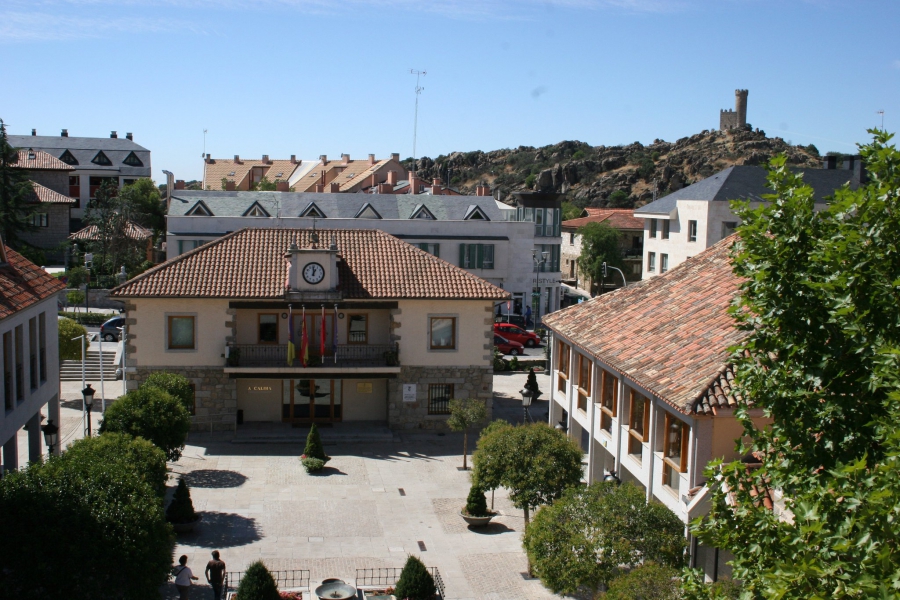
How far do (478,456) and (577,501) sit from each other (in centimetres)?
504

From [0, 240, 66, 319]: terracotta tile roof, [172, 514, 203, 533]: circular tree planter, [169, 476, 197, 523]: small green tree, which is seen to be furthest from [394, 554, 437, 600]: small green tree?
[0, 240, 66, 319]: terracotta tile roof

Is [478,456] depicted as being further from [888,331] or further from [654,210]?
[654,210]

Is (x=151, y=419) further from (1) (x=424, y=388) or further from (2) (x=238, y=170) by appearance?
(2) (x=238, y=170)

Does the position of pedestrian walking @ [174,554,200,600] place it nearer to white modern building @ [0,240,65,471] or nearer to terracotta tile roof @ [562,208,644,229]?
white modern building @ [0,240,65,471]

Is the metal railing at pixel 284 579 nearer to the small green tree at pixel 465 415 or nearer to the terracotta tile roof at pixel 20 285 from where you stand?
the terracotta tile roof at pixel 20 285

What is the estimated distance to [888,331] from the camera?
10109 mm

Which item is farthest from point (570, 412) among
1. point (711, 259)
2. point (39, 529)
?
point (39, 529)

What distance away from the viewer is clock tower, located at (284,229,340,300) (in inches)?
1300

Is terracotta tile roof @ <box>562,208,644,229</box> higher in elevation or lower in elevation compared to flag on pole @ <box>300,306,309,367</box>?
higher

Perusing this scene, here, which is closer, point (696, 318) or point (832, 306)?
point (832, 306)

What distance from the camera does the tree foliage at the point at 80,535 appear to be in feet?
47.1

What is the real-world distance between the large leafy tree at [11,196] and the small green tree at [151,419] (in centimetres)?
4490

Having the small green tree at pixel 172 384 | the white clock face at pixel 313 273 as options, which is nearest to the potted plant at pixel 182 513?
the small green tree at pixel 172 384

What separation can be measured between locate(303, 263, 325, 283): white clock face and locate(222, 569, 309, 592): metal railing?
14.0 m
